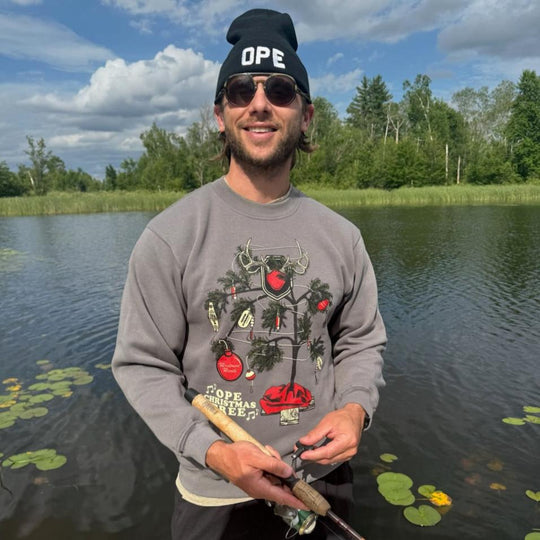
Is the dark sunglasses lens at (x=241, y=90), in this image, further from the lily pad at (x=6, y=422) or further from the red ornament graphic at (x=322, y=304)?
the lily pad at (x=6, y=422)

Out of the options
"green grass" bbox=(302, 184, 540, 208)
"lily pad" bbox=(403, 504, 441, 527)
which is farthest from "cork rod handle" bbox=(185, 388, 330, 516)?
"green grass" bbox=(302, 184, 540, 208)

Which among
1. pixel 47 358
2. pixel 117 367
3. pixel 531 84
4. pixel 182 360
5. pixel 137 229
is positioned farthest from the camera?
pixel 531 84

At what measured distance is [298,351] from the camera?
5.91ft

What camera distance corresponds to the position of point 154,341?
1.60 metres

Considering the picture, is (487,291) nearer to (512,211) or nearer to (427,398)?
(427,398)

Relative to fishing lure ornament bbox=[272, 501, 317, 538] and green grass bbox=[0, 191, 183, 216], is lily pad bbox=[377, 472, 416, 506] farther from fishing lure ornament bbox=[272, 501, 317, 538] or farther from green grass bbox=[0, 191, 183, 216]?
green grass bbox=[0, 191, 183, 216]

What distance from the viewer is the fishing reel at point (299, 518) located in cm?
155

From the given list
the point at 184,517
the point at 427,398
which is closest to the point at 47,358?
the point at 427,398

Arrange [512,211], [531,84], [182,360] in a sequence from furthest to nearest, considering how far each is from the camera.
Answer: [531,84], [512,211], [182,360]

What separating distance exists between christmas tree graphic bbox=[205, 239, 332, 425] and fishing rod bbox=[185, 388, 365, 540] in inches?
6.9

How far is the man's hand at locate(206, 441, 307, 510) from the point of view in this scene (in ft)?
4.33

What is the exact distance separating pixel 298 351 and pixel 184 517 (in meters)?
0.77

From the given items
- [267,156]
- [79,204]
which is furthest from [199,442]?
[79,204]

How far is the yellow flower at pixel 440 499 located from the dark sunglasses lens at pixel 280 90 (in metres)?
4.08
